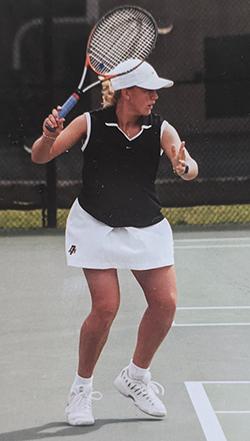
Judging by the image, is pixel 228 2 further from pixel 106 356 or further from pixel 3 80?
pixel 106 356

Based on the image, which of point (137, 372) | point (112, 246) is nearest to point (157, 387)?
point (137, 372)

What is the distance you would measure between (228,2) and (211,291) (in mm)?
3818

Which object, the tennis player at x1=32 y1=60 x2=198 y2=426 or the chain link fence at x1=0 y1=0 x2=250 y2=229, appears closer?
the tennis player at x1=32 y1=60 x2=198 y2=426

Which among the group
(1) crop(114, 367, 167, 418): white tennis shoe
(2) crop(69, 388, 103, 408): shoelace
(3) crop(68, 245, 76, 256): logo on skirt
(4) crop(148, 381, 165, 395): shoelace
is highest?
(3) crop(68, 245, 76, 256): logo on skirt

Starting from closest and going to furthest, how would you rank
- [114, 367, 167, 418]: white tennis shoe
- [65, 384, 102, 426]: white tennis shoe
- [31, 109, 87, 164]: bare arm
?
[31, 109, 87, 164]: bare arm → [65, 384, 102, 426]: white tennis shoe → [114, 367, 167, 418]: white tennis shoe

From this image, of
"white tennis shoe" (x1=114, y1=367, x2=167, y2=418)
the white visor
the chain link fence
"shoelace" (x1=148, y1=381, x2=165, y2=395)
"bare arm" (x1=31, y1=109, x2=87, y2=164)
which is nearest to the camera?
"bare arm" (x1=31, y1=109, x2=87, y2=164)

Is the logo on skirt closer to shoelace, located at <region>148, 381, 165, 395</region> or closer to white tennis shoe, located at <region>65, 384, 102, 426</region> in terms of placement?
white tennis shoe, located at <region>65, 384, 102, 426</region>

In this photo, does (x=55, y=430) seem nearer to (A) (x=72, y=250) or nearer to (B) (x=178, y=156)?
(A) (x=72, y=250)

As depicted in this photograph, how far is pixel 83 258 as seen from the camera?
17.1 feet

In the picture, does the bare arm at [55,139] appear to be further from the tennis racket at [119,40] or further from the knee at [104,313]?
the knee at [104,313]

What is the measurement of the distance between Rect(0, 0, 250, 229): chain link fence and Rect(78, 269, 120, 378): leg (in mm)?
6373

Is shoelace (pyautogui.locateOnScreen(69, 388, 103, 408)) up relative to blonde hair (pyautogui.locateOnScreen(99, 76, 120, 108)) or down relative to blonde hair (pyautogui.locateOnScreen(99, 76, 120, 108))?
down

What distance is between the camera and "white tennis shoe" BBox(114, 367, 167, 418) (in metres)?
5.36

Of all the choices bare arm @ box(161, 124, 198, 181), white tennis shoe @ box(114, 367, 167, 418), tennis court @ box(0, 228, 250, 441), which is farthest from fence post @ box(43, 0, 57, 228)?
bare arm @ box(161, 124, 198, 181)
